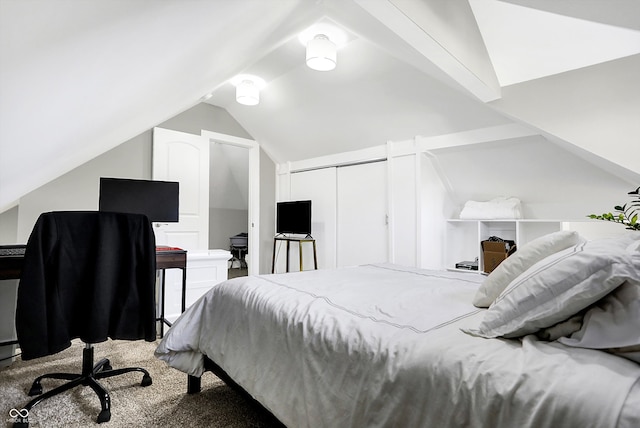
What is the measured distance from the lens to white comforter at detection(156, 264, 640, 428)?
2.32 ft

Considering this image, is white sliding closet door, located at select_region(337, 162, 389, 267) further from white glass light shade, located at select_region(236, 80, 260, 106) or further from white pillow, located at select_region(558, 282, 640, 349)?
A: white pillow, located at select_region(558, 282, 640, 349)

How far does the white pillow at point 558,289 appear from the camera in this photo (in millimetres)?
823

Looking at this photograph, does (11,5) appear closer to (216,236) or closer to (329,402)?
(329,402)

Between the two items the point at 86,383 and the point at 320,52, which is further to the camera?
the point at 320,52

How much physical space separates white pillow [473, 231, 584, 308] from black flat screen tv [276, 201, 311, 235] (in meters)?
3.54

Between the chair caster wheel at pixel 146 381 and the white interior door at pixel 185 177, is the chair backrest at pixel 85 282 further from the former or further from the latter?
the white interior door at pixel 185 177

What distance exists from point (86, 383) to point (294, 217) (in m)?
3.42

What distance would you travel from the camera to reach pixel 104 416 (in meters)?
1.61

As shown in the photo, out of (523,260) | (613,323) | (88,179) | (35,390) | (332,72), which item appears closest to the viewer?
(613,323)

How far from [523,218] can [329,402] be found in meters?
3.48

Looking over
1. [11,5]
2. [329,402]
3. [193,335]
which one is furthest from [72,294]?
[11,5]

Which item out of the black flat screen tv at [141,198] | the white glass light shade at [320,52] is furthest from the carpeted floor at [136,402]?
the white glass light shade at [320,52]

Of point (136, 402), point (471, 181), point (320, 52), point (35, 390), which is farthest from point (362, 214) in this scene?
point (35, 390)

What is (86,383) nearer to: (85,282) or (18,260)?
(85,282)
